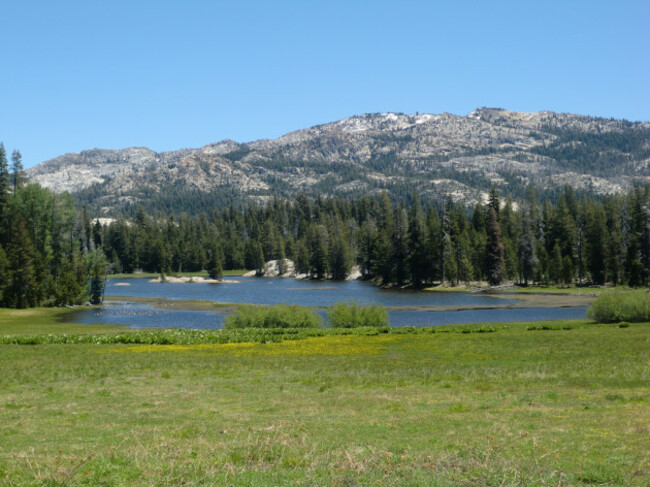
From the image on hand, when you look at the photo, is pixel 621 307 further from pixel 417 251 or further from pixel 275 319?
pixel 417 251

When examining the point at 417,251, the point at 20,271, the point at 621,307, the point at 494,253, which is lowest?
the point at 621,307

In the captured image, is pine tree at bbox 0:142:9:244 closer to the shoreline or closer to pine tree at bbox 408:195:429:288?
the shoreline

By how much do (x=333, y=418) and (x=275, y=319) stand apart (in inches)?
1452

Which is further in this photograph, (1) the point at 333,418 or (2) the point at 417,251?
(2) the point at 417,251

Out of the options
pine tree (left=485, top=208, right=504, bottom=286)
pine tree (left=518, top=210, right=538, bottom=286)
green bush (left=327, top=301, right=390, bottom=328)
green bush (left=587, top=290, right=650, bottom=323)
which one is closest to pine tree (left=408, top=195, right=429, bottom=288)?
pine tree (left=485, top=208, right=504, bottom=286)

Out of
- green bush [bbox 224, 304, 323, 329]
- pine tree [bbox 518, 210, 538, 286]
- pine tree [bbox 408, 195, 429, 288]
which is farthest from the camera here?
pine tree [bbox 408, 195, 429, 288]

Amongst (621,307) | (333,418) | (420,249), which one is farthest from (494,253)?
(333,418)

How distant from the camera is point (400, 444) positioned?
1290 centimetres

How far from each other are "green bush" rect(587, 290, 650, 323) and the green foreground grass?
56.9 feet

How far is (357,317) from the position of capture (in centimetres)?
5434

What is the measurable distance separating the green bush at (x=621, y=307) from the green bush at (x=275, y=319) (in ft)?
82.3

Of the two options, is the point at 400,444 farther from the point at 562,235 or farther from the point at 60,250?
the point at 562,235

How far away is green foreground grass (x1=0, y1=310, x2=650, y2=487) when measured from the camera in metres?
10.8

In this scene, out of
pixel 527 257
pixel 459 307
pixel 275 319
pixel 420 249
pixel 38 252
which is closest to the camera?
pixel 275 319
